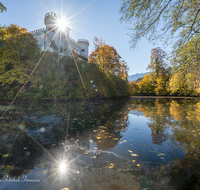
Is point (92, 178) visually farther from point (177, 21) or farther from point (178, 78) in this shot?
point (177, 21)

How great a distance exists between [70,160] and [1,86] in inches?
552

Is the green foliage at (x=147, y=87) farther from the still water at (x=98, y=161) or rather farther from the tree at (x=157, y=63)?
the still water at (x=98, y=161)

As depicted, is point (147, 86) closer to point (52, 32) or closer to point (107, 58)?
point (107, 58)

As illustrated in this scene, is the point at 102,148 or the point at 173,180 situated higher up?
the point at 102,148

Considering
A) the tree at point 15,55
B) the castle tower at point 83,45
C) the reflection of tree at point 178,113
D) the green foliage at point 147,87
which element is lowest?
the reflection of tree at point 178,113

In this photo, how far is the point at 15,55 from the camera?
12070 millimetres

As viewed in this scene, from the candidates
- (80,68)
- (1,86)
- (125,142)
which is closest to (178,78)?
(125,142)

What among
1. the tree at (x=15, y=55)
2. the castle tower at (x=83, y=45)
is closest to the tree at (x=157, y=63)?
the castle tower at (x=83, y=45)

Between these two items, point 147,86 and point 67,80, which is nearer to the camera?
point 67,80

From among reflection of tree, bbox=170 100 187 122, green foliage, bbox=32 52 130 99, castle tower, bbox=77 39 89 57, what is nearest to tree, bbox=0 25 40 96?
green foliage, bbox=32 52 130 99

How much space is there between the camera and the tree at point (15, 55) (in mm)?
11612

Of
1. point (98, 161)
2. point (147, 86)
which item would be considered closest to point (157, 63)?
point (147, 86)

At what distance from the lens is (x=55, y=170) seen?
2229mm

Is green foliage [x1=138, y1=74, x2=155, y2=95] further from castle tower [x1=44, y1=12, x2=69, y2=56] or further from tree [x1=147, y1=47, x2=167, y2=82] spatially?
castle tower [x1=44, y1=12, x2=69, y2=56]
